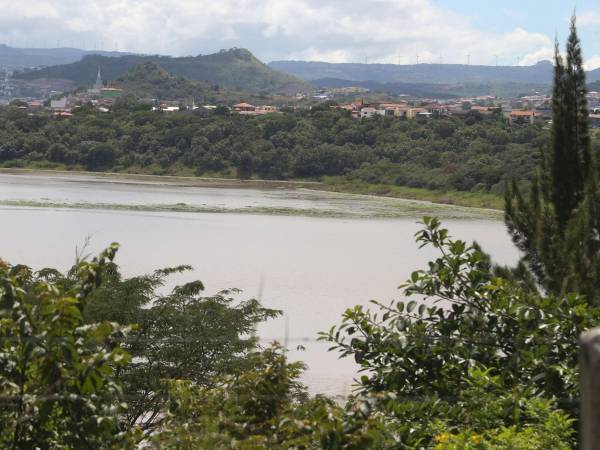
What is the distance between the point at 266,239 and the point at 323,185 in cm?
1877

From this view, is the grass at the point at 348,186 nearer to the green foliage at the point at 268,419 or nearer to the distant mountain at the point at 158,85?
the green foliage at the point at 268,419

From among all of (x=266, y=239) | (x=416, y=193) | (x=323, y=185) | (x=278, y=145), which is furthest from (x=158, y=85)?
(x=266, y=239)

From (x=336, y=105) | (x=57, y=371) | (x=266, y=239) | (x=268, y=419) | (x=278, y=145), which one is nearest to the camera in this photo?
(x=57, y=371)

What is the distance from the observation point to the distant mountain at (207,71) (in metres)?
137

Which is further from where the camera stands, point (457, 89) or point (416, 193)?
point (457, 89)

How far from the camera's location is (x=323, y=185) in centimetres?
4003

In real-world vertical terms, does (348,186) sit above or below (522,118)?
below

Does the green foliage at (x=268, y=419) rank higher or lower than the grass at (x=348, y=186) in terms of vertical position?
higher

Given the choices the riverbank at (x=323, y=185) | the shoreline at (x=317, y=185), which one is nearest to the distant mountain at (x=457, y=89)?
the riverbank at (x=323, y=185)

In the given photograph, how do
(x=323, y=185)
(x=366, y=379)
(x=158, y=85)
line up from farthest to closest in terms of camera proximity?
(x=158, y=85) → (x=323, y=185) → (x=366, y=379)

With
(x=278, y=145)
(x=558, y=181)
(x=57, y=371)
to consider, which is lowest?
(x=278, y=145)

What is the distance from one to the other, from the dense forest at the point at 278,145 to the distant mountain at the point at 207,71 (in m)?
85.4

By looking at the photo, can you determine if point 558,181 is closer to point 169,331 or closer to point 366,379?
point 169,331

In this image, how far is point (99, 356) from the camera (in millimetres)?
2139
